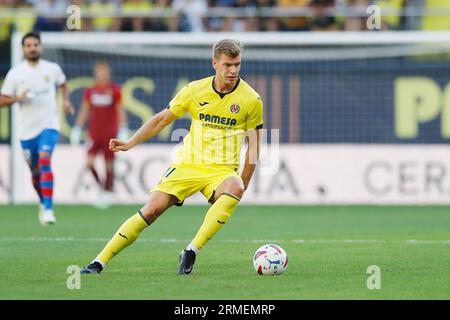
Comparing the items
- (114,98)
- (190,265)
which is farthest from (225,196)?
(114,98)

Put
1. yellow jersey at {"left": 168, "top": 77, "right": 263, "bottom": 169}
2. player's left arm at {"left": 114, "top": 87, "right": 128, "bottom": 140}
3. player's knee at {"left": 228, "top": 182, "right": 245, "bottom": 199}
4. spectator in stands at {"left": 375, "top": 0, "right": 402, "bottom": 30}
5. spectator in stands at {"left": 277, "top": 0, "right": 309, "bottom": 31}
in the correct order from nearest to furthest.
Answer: player's knee at {"left": 228, "top": 182, "right": 245, "bottom": 199}, yellow jersey at {"left": 168, "top": 77, "right": 263, "bottom": 169}, player's left arm at {"left": 114, "top": 87, "right": 128, "bottom": 140}, spectator in stands at {"left": 375, "top": 0, "right": 402, "bottom": 30}, spectator in stands at {"left": 277, "top": 0, "right": 309, "bottom": 31}

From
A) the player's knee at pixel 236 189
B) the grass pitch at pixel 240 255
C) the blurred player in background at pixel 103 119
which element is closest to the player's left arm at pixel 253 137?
the player's knee at pixel 236 189

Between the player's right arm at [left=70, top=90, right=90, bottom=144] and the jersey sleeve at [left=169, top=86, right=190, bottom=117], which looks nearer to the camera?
the jersey sleeve at [left=169, top=86, right=190, bottom=117]

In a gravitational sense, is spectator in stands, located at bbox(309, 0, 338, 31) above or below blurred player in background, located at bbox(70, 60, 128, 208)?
above

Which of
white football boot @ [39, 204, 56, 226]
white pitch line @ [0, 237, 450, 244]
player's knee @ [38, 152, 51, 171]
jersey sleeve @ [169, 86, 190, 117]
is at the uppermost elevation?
player's knee @ [38, 152, 51, 171]

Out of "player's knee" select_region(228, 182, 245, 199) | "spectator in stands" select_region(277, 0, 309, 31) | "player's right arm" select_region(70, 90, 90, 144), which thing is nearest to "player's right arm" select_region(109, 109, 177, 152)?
"player's knee" select_region(228, 182, 245, 199)

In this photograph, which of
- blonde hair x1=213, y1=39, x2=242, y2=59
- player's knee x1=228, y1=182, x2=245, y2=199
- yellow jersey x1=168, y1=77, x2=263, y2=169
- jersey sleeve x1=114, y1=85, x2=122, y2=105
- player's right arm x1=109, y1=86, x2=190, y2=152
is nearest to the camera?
blonde hair x1=213, y1=39, x2=242, y2=59

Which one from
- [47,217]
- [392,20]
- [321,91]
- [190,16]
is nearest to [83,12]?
[190,16]

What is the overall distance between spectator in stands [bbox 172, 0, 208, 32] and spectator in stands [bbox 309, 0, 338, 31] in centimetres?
210

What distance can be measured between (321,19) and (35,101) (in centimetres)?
728

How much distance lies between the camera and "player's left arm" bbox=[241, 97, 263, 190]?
9.51 m

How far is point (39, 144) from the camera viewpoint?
50.0 feet

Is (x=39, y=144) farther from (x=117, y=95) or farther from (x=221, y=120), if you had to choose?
(x=221, y=120)

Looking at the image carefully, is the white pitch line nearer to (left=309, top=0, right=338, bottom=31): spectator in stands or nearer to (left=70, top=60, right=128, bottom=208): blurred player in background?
(left=70, top=60, right=128, bottom=208): blurred player in background
